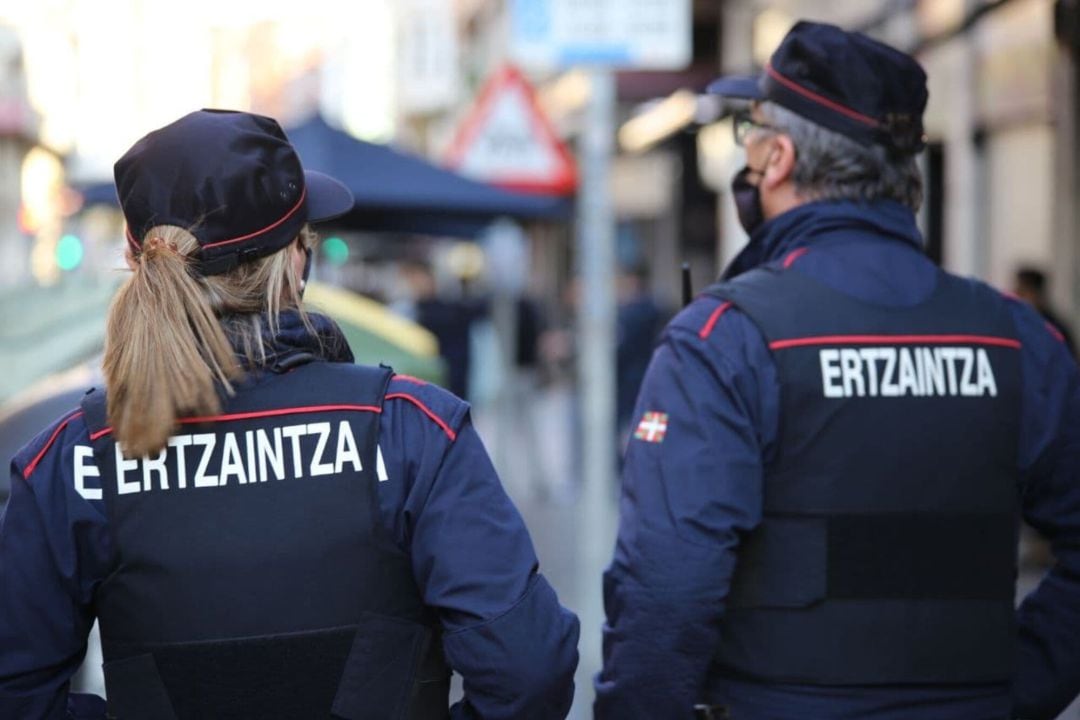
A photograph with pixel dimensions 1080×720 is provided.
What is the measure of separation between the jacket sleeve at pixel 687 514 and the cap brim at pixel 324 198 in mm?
624

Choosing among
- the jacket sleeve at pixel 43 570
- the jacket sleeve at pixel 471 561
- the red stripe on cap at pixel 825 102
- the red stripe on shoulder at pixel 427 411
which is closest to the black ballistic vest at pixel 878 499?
the red stripe on cap at pixel 825 102

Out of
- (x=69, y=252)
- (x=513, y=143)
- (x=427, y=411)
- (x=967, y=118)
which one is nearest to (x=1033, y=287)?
(x=967, y=118)

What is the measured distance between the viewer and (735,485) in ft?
9.14

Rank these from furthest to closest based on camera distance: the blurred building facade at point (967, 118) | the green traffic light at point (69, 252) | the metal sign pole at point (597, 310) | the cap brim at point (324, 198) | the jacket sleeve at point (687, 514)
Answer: the green traffic light at point (69, 252)
the blurred building facade at point (967, 118)
the metal sign pole at point (597, 310)
the jacket sleeve at point (687, 514)
the cap brim at point (324, 198)

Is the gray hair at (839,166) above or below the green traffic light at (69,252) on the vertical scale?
below

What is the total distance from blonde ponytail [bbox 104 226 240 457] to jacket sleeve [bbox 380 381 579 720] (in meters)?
0.26

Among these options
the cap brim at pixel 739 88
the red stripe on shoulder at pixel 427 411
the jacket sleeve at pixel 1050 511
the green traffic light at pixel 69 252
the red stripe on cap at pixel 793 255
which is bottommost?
the jacket sleeve at pixel 1050 511

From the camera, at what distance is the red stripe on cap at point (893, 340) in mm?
2859

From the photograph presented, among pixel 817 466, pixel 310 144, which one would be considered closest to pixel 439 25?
pixel 310 144

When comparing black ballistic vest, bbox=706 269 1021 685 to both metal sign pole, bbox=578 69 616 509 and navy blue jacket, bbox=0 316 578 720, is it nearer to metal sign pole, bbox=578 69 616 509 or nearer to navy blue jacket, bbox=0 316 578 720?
navy blue jacket, bbox=0 316 578 720

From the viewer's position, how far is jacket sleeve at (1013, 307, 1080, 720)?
302cm

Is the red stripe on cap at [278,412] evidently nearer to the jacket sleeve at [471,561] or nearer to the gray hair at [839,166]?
the jacket sleeve at [471,561]

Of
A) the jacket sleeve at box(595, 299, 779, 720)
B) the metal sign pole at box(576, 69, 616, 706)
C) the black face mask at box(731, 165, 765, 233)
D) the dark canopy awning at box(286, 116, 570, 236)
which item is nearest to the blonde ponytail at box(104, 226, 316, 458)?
the jacket sleeve at box(595, 299, 779, 720)

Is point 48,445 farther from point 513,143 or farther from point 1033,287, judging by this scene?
point 513,143
